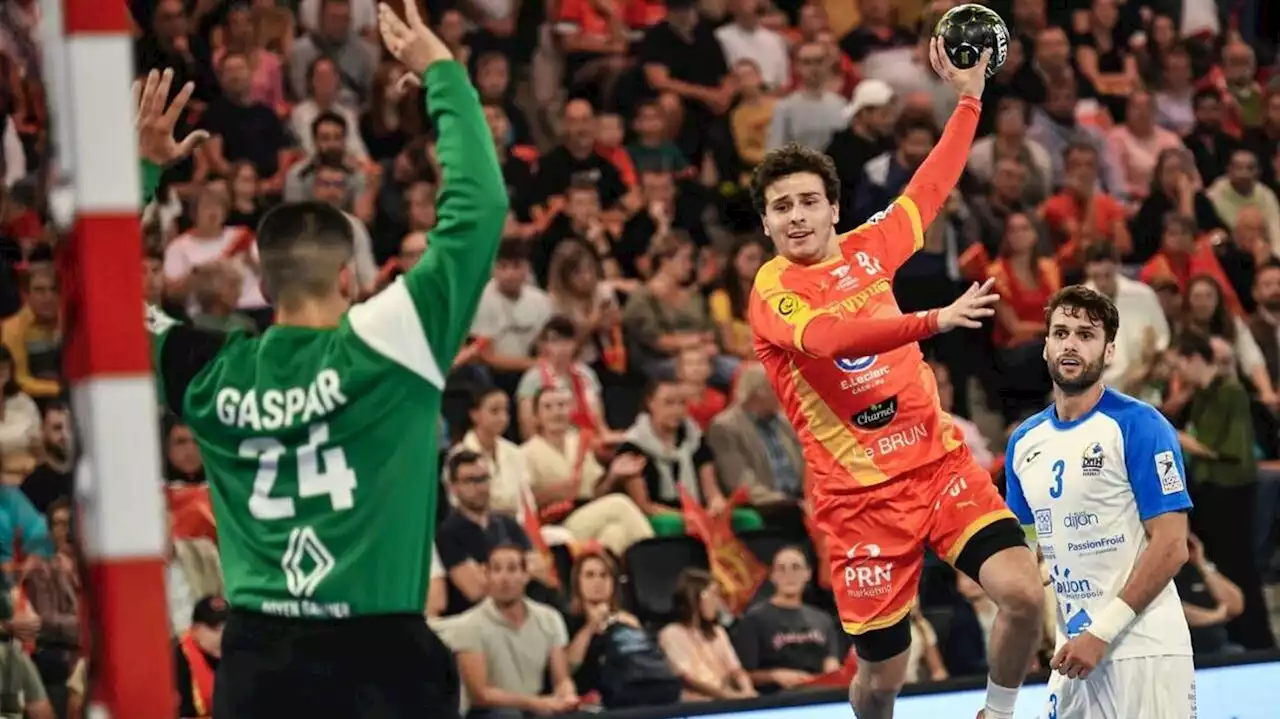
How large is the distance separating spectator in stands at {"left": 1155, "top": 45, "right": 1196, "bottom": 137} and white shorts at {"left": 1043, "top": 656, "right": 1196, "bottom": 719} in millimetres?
11278

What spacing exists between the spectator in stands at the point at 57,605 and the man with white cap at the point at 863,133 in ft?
31.0

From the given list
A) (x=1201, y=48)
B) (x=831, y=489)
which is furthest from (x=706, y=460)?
(x=1201, y=48)

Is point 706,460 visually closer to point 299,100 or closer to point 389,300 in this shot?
point 299,100

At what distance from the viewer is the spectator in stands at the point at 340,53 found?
14.3 metres

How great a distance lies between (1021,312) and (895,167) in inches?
57.0

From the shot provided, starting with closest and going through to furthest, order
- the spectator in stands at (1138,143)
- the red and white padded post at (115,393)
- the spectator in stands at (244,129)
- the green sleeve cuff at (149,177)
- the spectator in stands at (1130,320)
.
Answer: the red and white padded post at (115,393)
the green sleeve cuff at (149,177)
the spectator in stands at (244,129)
the spectator in stands at (1130,320)
the spectator in stands at (1138,143)

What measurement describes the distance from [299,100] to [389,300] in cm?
1001

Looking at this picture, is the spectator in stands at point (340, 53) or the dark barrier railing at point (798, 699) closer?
the dark barrier railing at point (798, 699)

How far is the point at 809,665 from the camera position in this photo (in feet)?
36.6

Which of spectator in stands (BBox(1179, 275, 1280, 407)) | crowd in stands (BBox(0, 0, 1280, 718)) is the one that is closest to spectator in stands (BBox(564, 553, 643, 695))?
crowd in stands (BBox(0, 0, 1280, 718))

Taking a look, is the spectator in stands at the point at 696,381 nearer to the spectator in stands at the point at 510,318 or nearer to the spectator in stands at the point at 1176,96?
the spectator in stands at the point at 510,318

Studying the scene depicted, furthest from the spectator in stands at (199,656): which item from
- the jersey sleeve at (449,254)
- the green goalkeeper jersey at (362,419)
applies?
the jersey sleeve at (449,254)

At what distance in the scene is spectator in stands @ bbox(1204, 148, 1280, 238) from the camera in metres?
16.1

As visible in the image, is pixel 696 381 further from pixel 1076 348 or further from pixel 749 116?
pixel 1076 348
